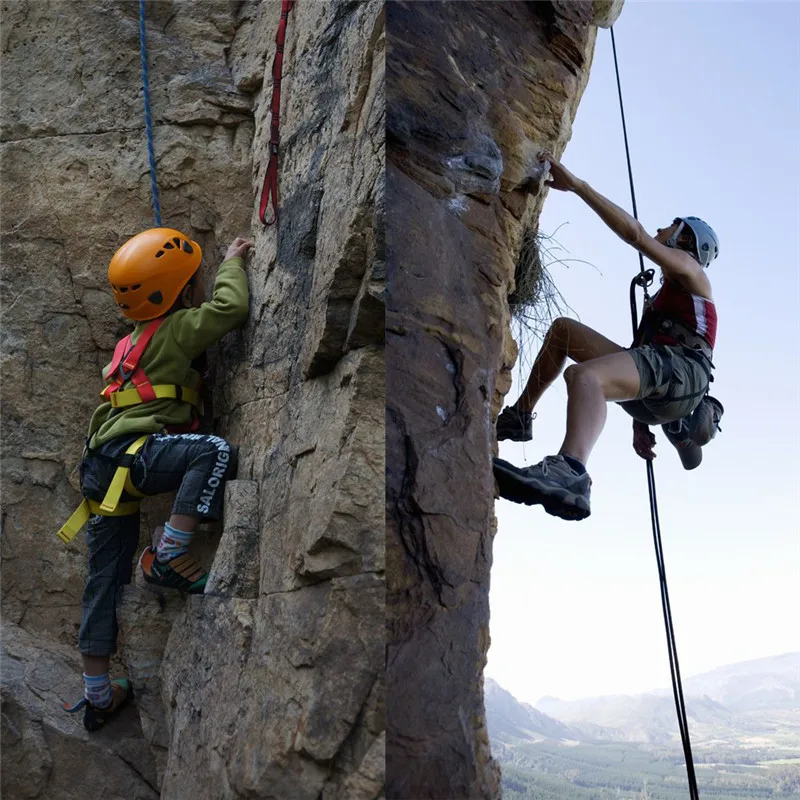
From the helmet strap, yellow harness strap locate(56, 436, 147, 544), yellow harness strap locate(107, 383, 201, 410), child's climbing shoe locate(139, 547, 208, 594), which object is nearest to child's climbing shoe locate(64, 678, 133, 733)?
child's climbing shoe locate(139, 547, 208, 594)

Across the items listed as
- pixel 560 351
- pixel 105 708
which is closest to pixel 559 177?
pixel 560 351

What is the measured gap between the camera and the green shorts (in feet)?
11.1

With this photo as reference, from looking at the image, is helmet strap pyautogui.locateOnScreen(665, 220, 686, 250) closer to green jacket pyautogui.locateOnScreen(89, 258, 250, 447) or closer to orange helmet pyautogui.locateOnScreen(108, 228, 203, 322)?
green jacket pyautogui.locateOnScreen(89, 258, 250, 447)

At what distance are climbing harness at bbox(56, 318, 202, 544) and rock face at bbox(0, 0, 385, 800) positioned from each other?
152mm

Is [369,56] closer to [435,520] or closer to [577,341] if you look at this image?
[577,341]

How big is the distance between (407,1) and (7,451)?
89.6 inches

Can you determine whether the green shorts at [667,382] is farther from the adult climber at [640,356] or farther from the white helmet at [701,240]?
the white helmet at [701,240]

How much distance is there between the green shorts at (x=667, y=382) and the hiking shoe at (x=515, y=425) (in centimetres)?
37

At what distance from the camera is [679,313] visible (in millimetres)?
3582

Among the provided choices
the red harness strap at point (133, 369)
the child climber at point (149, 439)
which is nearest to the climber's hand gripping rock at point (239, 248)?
the child climber at point (149, 439)

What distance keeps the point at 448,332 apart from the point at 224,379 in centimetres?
123

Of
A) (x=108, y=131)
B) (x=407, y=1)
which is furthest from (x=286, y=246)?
(x=108, y=131)

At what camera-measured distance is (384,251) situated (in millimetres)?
2721

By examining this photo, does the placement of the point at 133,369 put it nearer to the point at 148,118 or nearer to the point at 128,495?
the point at 128,495
